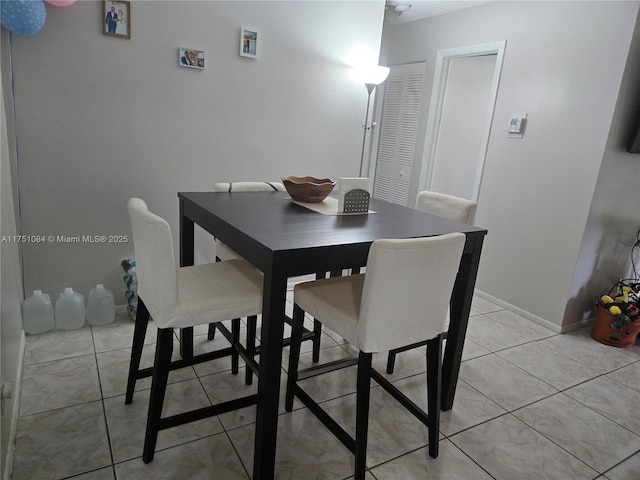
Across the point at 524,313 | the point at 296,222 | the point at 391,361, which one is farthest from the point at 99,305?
the point at 524,313

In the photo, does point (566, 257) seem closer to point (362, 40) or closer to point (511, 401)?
point (511, 401)

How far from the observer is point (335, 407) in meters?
2.03

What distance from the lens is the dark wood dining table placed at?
1.39 metres

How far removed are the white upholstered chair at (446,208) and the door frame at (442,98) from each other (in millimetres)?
1385

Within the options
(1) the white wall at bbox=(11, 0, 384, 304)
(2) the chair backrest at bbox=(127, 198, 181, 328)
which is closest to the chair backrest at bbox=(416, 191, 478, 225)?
(1) the white wall at bbox=(11, 0, 384, 304)

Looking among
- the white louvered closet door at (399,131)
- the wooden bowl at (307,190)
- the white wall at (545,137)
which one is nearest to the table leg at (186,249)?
the wooden bowl at (307,190)

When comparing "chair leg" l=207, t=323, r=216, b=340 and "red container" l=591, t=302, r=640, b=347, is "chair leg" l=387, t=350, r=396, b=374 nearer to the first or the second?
"chair leg" l=207, t=323, r=216, b=340

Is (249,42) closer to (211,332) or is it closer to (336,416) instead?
(211,332)

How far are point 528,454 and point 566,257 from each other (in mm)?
1649

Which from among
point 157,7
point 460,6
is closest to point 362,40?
point 460,6

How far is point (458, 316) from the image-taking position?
1964 millimetres

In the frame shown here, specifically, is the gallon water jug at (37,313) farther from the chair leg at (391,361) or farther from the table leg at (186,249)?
the chair leg at (391,361)

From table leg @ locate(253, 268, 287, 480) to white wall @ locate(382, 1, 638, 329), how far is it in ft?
8.04

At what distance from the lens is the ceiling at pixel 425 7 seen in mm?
3537
